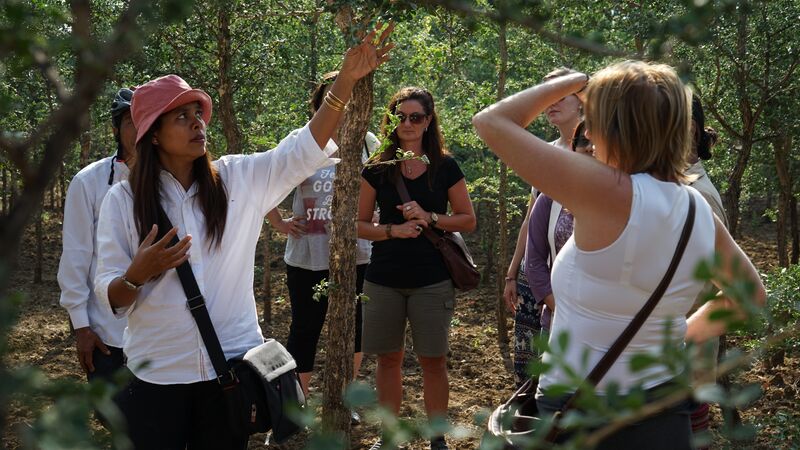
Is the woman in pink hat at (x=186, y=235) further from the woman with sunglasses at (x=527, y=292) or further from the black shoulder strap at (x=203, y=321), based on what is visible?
→ the woman with sunglasses at (x=527, y=292)

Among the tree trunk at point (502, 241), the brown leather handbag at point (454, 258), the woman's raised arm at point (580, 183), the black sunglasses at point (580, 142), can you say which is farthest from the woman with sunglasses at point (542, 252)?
the tree trunk at point (502, 241)

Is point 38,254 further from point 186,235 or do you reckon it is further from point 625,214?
point 625,214

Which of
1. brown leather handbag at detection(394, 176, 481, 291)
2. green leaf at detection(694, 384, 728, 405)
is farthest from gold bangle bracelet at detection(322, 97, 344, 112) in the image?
green leaf at detection(694, 384, 728, 405)

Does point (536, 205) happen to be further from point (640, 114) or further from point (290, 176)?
point (640, 114)

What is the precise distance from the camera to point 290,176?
3348mm

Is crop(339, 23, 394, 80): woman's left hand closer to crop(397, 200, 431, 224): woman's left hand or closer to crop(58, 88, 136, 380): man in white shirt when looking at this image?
crop(58, 88, 136, 380): man in white shirt

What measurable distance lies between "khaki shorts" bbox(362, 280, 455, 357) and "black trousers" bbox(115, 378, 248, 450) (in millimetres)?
1837

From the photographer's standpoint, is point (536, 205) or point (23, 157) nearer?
point (23, 157)

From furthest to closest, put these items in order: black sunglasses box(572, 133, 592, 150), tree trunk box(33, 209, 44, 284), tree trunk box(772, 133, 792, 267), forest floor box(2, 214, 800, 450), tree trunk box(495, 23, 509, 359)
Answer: tree trunk box(33, 209, 44, 284) < tree trunk box(772, 133, 792, 267) < tree trunk box(495, 23, 509, 359) < forest floor box(2, 214, 800, 450) < black sunglasses box(572, 133, 592, 150)

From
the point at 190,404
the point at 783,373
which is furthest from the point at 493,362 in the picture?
the point at 190,404

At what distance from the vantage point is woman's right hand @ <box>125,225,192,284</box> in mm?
3012

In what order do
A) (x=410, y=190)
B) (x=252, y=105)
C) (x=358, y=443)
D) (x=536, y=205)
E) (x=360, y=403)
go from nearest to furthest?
(x=360, y=403) → (x=536, y=205) → (x=410, y=190) → (x=358, y=443) → (x=252, y=105)

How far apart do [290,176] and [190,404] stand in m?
0.88

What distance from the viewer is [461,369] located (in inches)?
311
